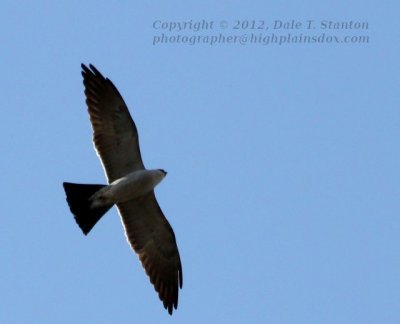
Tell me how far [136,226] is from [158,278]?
115 centimetres

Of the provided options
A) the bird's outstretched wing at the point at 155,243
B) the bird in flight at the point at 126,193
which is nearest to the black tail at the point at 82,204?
the bird in flight at the point at 126,193

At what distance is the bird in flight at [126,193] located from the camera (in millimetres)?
17766

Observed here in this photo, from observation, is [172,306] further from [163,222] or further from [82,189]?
[82,189]

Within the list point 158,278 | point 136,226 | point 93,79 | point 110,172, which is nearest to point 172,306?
point 158,278

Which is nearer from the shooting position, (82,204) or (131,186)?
(82,204)

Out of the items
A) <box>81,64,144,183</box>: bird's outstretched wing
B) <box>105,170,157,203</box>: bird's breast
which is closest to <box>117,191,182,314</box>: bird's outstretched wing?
<box>105,170,157,203</box>: bird's breast

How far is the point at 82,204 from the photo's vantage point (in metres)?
17.6

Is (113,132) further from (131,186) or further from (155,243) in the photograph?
(155,243)

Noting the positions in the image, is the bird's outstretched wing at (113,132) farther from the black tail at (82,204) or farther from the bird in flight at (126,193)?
the black tail at (82,204)

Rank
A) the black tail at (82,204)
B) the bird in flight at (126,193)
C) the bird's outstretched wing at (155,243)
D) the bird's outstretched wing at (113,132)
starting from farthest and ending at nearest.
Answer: the bird's outstretched wing at (155,243)
the bird's outstretched wing at (113,132)
the bird in flight at (126,193)
the black tail at (82,204)

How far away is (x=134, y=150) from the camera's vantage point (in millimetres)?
18188

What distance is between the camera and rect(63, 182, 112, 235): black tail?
1752cm

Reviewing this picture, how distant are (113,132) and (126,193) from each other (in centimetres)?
120

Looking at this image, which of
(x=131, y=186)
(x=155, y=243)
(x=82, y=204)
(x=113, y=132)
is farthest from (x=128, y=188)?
(x=155, y=243)
